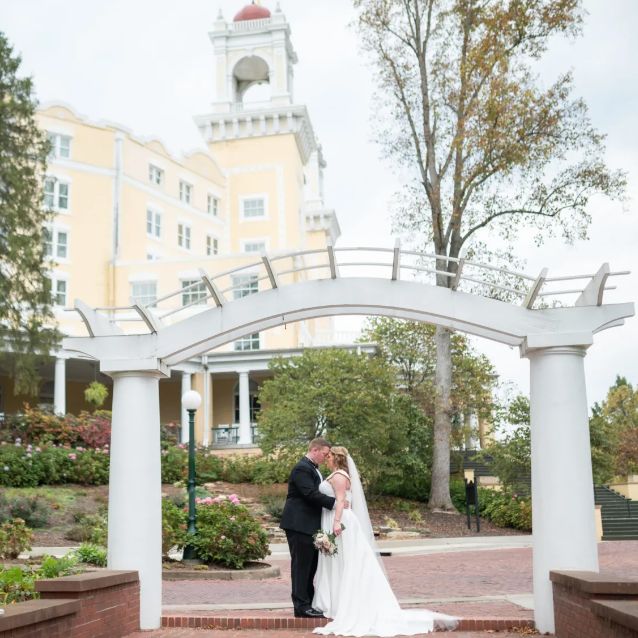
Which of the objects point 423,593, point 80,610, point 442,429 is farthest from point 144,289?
point 80,610

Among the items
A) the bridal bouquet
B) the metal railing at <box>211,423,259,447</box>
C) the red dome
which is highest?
the red dome

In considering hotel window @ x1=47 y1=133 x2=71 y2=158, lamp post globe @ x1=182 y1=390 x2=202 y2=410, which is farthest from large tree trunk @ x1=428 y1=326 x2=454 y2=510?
hotel window @ x1=47 y1=133 x2=71 y2=158

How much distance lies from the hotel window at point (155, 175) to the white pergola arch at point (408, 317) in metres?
35.3

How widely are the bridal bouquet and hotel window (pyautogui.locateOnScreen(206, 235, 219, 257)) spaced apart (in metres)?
39.0

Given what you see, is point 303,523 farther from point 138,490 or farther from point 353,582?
point 138,490

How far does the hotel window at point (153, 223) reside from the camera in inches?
1683

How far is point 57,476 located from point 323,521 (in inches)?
707

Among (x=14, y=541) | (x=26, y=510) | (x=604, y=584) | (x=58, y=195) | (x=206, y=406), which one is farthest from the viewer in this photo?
(x=58, y=195)

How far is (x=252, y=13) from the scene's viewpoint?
51875mm

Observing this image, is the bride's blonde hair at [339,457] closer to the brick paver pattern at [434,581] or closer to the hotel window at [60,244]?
the brick paver pattern at [434,581]

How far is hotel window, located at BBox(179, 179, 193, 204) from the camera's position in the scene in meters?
45.3

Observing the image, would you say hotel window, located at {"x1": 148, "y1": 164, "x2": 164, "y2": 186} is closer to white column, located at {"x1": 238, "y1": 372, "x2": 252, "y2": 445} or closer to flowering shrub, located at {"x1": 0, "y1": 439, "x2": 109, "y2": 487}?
white column, located at {"x1": 238, "y1": 372, "x2": 252, "y2": 445}

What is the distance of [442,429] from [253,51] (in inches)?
1186

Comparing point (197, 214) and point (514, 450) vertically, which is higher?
point (197, 214)
